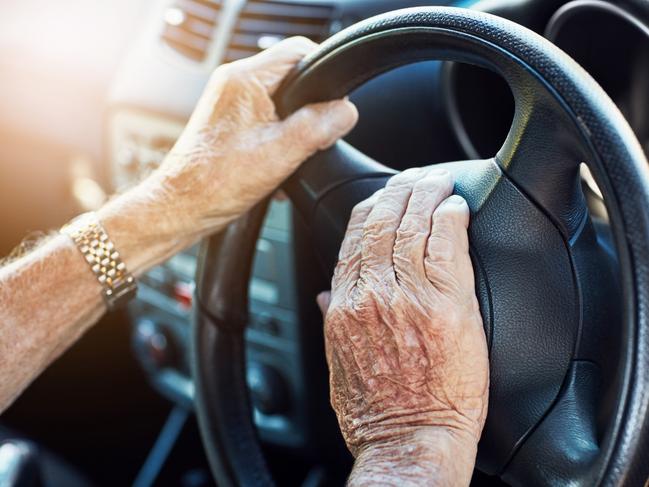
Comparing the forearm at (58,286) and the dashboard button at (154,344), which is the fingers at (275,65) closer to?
the forearm at (58,286)

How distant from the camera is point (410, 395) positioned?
72 centimetres

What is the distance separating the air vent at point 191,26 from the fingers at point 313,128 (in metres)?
0.54

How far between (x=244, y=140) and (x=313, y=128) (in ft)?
0.26

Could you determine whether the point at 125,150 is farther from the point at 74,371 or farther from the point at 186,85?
the point at 74,371

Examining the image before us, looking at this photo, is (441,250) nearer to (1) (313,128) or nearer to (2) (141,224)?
(1) (313,128)

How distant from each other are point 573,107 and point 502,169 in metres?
0.10

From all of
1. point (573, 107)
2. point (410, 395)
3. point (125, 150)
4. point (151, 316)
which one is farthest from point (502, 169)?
point (151, 316)

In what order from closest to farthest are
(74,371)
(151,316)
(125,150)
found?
(125,150), (151,316), (74,371)

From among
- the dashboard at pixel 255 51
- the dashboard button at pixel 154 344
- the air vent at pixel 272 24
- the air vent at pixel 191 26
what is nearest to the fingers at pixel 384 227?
the dashboard at pixel 255 51

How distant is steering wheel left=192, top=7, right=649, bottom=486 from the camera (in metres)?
0.59

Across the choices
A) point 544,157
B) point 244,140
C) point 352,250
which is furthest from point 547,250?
point 244,140

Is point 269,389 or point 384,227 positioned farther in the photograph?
point 269,389

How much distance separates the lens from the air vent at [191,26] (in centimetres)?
137

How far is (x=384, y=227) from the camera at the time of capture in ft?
2.50
